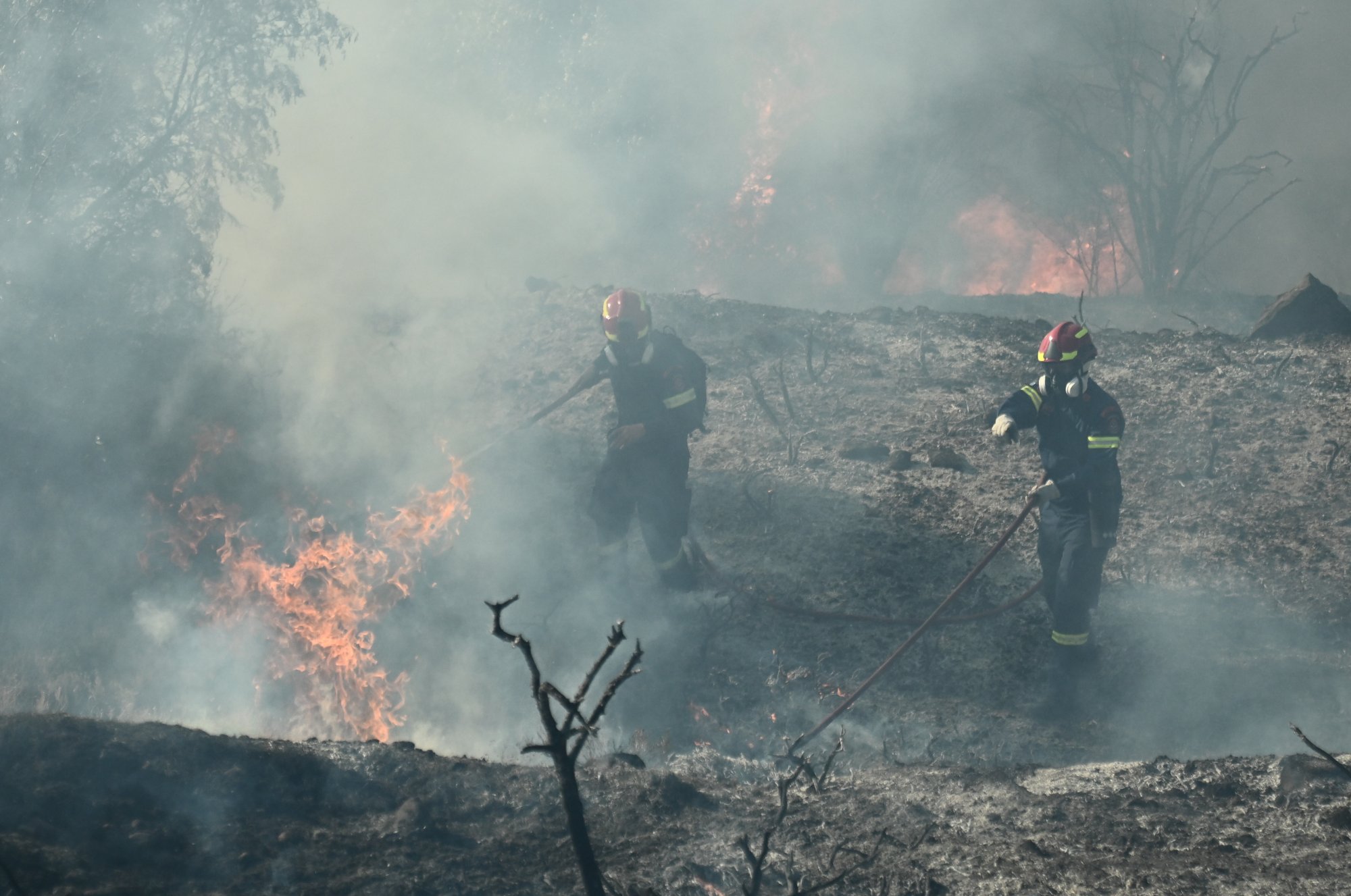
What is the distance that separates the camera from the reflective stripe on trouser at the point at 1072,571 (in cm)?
611

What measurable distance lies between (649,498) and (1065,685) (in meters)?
3.03

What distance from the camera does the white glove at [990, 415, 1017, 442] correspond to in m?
6.06

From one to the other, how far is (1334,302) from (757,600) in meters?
7.34

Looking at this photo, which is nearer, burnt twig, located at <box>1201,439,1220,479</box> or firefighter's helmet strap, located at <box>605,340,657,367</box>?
firefighter's helmet strap, located at <box>605,340,657,367</box>

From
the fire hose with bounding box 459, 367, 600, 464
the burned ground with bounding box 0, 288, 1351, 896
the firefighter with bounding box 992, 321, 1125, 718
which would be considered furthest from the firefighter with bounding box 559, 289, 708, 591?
the firefighter with bounding box 992, 321, 1125, 718

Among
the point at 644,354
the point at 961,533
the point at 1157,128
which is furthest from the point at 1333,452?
the point at 1157,128

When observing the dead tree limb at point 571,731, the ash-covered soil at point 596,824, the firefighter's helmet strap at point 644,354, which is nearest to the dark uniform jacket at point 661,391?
the firefighter's helmet strap at point 644,354

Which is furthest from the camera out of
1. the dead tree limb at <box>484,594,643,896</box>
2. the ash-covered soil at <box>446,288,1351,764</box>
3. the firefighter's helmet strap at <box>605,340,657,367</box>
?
the firefighter's helmet strap at <box>605,340,657,367</box>

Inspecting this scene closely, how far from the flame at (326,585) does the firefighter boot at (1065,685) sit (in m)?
4.28

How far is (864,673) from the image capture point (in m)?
6.73

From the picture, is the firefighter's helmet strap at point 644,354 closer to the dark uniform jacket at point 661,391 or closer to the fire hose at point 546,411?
the dark uniform jacket at point 661,391

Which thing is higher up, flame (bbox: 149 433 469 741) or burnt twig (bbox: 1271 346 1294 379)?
burnt twig (bbox: 1271 346 1294 379)

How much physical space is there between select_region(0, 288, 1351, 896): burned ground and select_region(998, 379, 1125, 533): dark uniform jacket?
1.23 m

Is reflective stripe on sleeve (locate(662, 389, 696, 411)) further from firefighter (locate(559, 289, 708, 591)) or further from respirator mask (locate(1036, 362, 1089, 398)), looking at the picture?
respirator mask (locate(1036, 362, 1089, 398))
